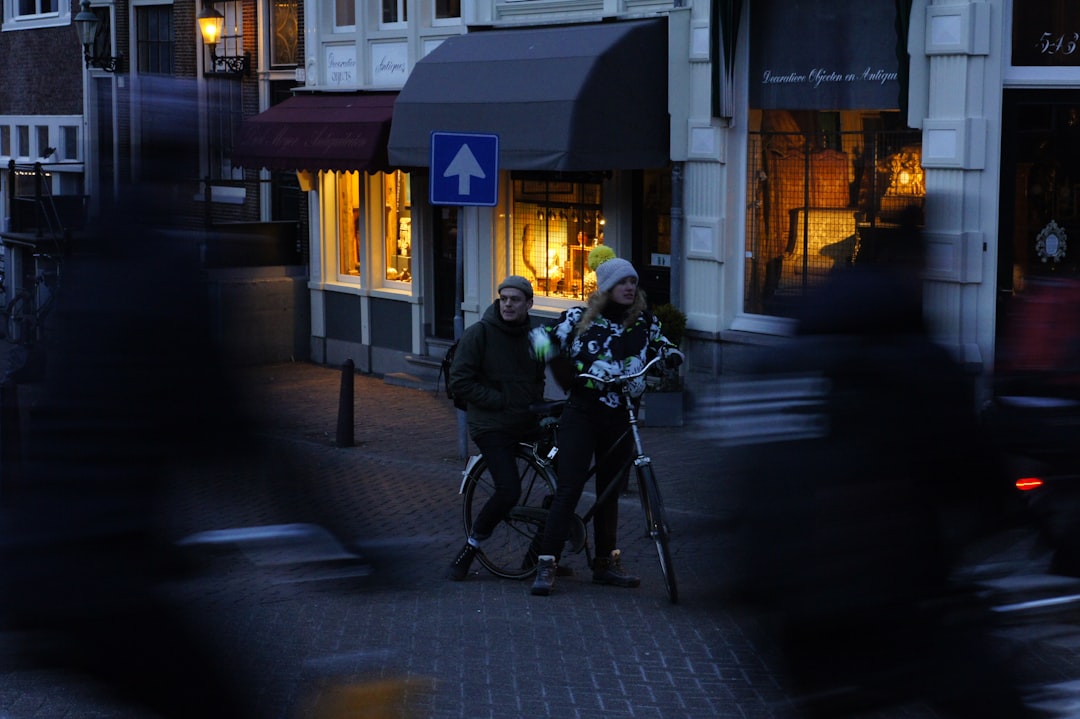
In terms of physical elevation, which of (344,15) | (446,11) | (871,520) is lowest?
(871,520)

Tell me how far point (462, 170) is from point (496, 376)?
387 centimetres

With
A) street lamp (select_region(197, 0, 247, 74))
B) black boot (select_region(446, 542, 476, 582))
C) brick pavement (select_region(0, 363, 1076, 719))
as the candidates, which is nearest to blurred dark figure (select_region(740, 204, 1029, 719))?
brick pavement (select_region(0, 363, 1076, 719))

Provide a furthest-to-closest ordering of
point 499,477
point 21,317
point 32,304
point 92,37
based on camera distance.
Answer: point 92,37
point 32,304
point 21,317
point 499,477

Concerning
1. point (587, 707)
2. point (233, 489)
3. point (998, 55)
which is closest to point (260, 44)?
point (998, 55)

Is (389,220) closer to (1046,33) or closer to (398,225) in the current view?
(398,225)

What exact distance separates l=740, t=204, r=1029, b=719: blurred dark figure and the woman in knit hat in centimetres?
398

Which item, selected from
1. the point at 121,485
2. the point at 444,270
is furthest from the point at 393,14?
the point at 121,485

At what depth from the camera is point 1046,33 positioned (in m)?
12.5

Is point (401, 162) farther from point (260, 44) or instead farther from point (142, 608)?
point (142, 608)

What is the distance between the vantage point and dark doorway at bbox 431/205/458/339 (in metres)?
19.1

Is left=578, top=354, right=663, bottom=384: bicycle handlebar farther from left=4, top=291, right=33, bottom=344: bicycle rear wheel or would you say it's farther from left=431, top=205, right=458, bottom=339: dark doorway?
left=4, top=291, right=33, bottom=344: bicycle rear wheel

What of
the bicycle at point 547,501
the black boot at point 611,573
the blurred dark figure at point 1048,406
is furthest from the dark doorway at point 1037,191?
the blurred dark figure at point 1048,406

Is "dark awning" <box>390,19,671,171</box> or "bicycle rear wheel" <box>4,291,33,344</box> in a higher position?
"dark awning" <box>390,19,671,171</box>

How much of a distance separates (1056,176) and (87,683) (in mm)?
10462
